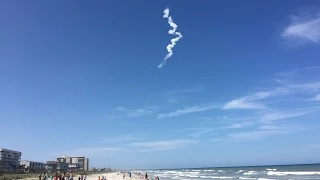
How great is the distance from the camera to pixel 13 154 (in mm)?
133375

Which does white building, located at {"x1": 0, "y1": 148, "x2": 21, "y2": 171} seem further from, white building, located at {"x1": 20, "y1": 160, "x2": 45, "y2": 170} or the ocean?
the ocean

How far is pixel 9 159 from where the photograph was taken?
422ft

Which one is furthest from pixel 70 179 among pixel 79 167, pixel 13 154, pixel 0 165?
pixel 79 167

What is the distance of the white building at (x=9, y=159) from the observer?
120 meters

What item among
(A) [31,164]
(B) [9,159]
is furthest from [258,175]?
(A) [31,164]

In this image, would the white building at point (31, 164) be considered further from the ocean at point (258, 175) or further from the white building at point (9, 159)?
the ocean at point (258, 175)

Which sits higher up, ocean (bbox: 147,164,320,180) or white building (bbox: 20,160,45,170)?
white building (bbox: 20,160,45,170)

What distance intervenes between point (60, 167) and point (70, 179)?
11899 centimetres

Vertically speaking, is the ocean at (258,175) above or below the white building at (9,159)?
below

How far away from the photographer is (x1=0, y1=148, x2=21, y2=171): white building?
11985 centimetres

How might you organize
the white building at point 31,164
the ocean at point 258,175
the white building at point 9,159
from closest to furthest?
1. the ocean at point 258,175
2. the white building at point 9,159
3. the white building at point 31,164

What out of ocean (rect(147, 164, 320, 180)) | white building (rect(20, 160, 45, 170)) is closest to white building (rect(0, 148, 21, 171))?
white building (rect(20, 160, 45, 170))

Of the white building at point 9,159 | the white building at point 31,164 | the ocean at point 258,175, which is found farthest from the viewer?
the white building at point 31,164

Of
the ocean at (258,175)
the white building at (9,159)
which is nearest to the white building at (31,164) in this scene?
the white building at (9,159)
